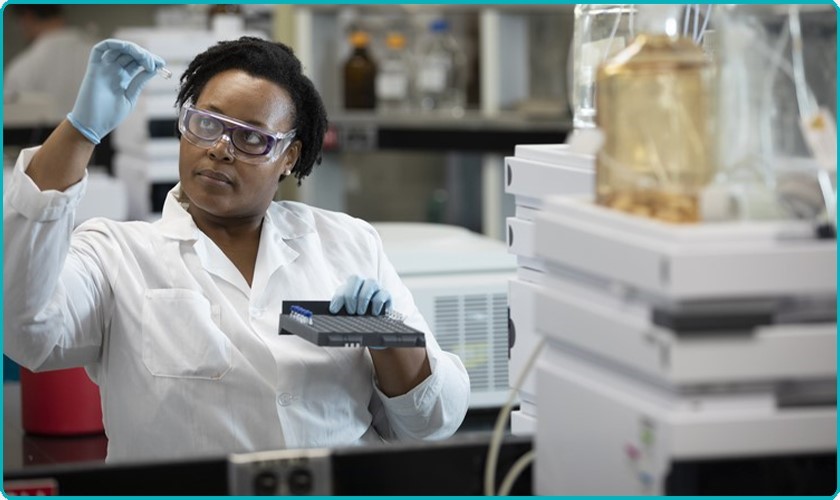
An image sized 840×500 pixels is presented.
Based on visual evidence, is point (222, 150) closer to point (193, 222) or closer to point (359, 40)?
point (193, 222)

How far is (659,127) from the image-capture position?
1466mm

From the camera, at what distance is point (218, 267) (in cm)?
213

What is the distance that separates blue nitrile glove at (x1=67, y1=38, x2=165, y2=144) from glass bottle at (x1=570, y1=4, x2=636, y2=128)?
0.74 m

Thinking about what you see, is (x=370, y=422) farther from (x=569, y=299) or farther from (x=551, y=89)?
(x=551, y=89)

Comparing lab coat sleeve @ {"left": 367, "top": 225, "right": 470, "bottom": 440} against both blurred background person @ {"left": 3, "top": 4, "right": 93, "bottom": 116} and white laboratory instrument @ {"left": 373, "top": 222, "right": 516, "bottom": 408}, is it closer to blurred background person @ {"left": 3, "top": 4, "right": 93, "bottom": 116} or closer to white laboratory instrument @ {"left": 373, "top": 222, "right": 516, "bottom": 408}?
white laboratory instrument @ {"left": 373, "top": 222, "right": 516, "bottom": 408}

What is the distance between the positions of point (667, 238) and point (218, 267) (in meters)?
0.98

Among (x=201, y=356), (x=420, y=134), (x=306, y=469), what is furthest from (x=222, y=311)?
(x=420, y=134)

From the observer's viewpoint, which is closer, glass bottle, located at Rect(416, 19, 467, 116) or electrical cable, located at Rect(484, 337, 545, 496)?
electrical cable, located at Rect(484, 337, 545, 496)

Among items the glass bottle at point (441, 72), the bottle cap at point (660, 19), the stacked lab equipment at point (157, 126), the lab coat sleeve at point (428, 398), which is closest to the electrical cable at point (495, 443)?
the bottle cap at point (660, 19)

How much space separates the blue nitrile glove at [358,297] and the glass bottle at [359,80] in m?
3.88

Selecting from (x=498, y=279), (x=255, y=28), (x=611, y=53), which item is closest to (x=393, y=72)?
(x=255, y=28)

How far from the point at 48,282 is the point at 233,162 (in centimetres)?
37

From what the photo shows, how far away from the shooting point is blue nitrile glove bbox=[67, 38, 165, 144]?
183 centimetres

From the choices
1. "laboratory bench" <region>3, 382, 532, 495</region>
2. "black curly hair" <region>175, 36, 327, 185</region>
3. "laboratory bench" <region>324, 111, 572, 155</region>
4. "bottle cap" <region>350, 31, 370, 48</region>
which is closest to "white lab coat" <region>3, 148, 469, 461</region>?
"black curly hair" <region>175, 36, 327, 185</region>
